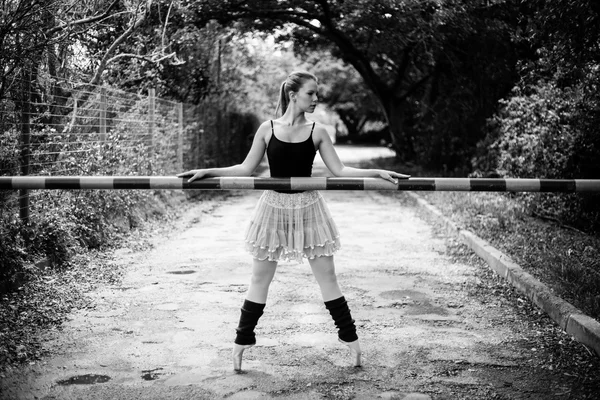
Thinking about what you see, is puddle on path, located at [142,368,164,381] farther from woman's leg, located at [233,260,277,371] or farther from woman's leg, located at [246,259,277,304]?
woman's leg, located at [246,259,277,304]

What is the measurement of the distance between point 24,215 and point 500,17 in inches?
509

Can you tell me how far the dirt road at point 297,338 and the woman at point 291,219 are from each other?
37 centimetres

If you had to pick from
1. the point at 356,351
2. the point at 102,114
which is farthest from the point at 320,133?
the point at 102,114

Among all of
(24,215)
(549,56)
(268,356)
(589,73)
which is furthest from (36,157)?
(589,73)

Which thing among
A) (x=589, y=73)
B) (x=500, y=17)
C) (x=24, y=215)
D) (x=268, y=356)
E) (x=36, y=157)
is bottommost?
(x=268, y=356)

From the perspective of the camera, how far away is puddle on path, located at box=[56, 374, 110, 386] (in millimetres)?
4098

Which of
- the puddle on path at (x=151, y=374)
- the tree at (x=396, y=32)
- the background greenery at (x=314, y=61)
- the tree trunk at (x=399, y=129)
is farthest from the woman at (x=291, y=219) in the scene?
the tree trunk at (x=399, y=129)

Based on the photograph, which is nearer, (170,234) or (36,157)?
(36,157)

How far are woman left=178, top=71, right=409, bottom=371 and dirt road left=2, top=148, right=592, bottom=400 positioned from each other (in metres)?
0.37

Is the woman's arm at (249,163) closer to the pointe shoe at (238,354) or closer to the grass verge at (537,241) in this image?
the pointe shoe at (238,354)

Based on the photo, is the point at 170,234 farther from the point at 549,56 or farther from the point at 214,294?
the point at 549,56

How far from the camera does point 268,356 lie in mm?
4660

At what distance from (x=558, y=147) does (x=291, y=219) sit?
693cm

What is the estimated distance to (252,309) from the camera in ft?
14.3
